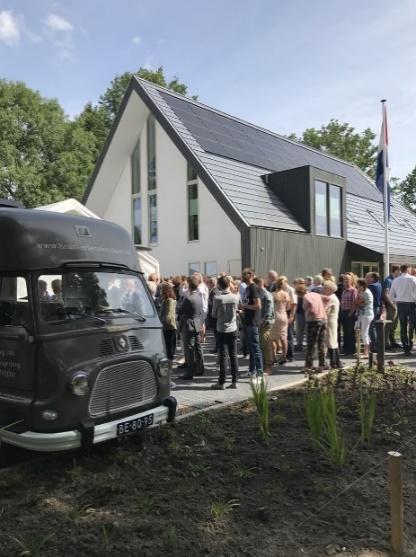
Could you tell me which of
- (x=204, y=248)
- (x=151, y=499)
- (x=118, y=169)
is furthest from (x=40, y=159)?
(x=151, y=499)

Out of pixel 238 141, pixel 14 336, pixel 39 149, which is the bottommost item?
pixel 14 336

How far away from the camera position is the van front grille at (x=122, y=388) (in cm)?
437

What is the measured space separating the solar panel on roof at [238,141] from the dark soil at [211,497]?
15734 millimetres

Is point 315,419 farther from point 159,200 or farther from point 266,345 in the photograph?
point 159,200

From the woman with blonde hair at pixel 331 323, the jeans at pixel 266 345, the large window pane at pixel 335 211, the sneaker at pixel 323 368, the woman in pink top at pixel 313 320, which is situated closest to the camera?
the sneaker at pixel 323 368

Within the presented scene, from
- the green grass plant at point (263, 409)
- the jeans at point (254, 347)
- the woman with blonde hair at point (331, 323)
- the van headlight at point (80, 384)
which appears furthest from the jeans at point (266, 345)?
the van headlight at point (80, 384)

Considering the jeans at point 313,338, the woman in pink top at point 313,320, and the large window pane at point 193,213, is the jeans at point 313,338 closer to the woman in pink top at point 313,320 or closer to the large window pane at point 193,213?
the woman in pink top at point 313,320

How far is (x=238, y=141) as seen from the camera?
21.9m

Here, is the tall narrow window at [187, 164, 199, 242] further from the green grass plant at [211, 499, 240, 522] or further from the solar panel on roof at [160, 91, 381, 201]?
the green grass plant at [211, 499, 240, 522]

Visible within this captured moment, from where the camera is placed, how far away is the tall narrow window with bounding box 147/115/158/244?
69.0 ft

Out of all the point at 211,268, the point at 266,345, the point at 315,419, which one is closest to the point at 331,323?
the point at 266,345

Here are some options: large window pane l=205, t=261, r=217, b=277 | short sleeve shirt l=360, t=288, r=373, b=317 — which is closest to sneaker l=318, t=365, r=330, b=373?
short sleeve shirt l=360, t=288, r=373, b=317

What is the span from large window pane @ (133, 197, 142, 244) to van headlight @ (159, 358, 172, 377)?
16683 millimetres

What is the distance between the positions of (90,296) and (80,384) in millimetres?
1008
